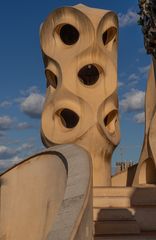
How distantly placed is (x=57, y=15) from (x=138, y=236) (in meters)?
11.6

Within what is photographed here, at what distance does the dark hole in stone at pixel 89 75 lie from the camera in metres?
17.6

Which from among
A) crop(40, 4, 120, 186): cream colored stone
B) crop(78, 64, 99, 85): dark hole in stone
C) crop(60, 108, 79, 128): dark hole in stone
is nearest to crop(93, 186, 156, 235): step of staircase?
crop(40, 4, 120, 186): cream colored stone

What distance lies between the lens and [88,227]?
432 centimetres

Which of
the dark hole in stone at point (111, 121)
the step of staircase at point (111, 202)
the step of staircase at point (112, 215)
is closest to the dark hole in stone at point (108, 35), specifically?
the dark hole in stone at point (111, 121)

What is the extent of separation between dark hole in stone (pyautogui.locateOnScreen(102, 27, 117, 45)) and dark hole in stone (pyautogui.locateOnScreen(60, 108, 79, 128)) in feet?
11.0

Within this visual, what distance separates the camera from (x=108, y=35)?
687 inches

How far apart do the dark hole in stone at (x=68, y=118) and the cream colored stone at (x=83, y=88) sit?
6cm

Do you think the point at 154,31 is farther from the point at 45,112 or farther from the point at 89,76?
the point at 89,76

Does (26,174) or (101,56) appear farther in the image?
(101,56)

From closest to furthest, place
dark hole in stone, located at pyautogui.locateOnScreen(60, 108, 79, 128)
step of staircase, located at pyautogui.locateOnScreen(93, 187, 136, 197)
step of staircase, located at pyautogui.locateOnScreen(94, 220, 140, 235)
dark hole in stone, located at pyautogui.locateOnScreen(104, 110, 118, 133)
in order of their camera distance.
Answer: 1. step of staircase, located at pyautogui.locateOnScreen(94, 220, 140, 235)
2. step of staircase, located at pyautogui.locateOnScreen(93, 187, 136, 197)
3. dark hole in stone, located at pyautogui.locateOnScreen(60, 108, 79, 128)
4. dark hole in stone, located at pyautogui.locateOnScreen(104, 110, 118, 133)

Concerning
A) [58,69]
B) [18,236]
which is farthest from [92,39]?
[18,236]

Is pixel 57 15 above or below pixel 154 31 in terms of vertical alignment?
above

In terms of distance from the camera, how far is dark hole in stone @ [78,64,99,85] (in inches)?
695

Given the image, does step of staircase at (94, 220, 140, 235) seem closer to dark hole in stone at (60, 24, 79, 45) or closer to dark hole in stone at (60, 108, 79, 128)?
dark hole in stone at (60, 108, 79, 128)
